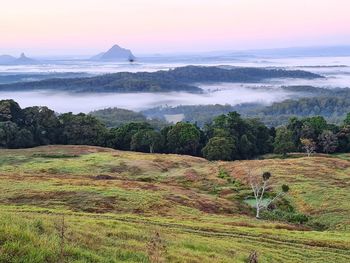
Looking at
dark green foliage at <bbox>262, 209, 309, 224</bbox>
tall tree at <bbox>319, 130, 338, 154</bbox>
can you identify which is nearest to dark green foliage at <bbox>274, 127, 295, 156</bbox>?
tall tree at <bbox>319, 130, 338, 154</bbox>

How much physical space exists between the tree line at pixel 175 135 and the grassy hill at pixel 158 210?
54.1ft

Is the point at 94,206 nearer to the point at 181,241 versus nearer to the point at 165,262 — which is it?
the point at 181,241

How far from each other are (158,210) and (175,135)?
7829cm

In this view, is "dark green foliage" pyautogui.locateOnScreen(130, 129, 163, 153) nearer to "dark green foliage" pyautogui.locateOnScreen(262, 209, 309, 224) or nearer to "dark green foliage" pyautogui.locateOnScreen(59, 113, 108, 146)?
"dark green foliage" pyautogui.locateOnScreen(59, 113, 108, 146)

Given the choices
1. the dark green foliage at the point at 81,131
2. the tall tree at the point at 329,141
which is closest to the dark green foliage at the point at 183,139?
the dark green foliage at the point at 81,131

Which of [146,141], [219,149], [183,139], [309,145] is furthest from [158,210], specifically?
[309,145]

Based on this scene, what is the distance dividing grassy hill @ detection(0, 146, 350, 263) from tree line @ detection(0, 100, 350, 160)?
16.5m

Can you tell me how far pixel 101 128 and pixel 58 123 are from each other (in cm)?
1219

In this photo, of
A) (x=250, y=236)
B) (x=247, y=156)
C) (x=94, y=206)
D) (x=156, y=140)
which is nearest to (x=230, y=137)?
(x=247, y=156)

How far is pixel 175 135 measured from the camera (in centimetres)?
12594

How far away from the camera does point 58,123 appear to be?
13025 cm

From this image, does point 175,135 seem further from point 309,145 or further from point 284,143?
point 309,145

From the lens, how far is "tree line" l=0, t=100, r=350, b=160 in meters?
123

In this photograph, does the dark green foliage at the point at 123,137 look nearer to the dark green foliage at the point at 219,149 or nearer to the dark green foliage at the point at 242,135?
the dark green foliage at the point at 242,135
